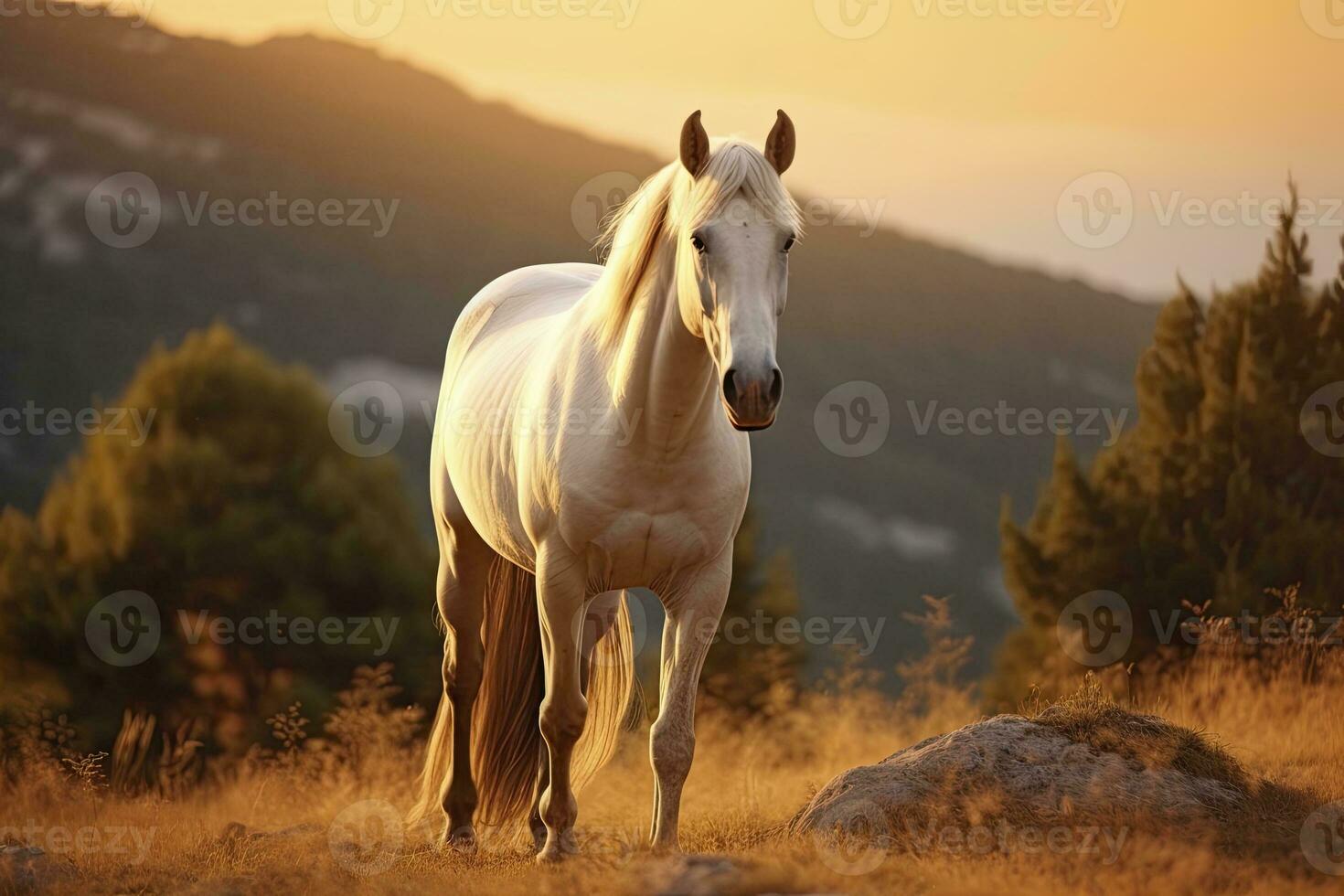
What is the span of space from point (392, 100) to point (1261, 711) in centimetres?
4384

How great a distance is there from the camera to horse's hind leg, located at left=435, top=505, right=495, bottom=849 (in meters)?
6.13

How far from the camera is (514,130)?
4812 centimetres

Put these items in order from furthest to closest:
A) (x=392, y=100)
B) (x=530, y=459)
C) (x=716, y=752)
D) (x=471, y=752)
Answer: (x=392, y=100) < (x=716, y=752) < (x=471, y=752) < (x=530, y=459)

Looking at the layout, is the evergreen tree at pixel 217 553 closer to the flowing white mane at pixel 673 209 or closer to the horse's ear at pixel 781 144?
the flowing white mane at pixel 673 209

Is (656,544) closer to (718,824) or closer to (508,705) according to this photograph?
(718,824)

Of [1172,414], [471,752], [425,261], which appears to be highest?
[425,261]

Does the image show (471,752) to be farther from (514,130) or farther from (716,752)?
(514,130)

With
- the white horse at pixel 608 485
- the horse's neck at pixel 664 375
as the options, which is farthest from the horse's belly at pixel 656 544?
the horse's neck at pixel 664 375

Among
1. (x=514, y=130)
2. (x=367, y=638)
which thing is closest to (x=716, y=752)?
(x=367, y=638)

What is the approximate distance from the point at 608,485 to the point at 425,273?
1682 inches

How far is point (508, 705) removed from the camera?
619cm

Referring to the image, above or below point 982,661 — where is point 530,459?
above

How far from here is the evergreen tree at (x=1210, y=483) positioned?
14.6 meters

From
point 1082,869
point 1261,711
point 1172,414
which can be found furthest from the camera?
point 1172,414
